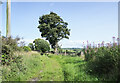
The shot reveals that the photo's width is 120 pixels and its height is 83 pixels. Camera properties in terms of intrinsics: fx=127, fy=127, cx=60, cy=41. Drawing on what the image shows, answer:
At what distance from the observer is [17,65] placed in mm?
7332

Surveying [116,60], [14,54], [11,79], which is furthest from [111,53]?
[14,54]

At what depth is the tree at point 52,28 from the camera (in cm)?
2973

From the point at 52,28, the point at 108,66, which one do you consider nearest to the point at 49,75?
the point at 108,66

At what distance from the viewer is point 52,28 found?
97.3 feet

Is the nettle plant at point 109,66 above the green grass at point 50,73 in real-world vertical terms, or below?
above

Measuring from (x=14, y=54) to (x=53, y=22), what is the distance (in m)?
23.9

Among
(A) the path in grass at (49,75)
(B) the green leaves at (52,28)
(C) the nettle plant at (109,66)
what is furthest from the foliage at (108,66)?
(B) the green leaves at (52,28)

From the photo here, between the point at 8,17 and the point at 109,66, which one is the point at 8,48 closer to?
the point at 8,17

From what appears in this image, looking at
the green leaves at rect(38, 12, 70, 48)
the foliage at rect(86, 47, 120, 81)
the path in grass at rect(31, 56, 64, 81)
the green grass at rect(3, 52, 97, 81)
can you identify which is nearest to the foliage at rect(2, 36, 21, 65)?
the green grass at rect(3, 52, 97, 81)

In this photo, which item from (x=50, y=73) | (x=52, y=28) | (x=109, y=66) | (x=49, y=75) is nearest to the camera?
(x=109, y=66)

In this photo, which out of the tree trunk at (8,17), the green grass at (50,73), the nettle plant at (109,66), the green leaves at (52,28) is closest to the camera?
the nettle plant at (109,66)

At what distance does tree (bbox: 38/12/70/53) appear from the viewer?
2973cm

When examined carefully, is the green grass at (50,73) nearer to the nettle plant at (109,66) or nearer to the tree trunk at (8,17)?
the nettle plant at (109,66)

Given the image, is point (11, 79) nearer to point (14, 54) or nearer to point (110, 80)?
point (14, 54)
